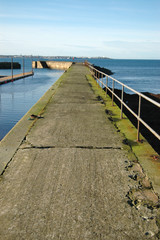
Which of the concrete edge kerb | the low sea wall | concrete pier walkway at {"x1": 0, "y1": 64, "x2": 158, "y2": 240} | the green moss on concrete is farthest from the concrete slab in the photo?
the low sea wall

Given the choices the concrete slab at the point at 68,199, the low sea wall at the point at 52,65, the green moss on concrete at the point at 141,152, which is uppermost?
the low sea wall at the point at 52,65

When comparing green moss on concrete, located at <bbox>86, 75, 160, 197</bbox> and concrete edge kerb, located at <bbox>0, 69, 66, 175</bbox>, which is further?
concrete edge kerb, located at <bbox>0, 69, 66, 175</bbox>

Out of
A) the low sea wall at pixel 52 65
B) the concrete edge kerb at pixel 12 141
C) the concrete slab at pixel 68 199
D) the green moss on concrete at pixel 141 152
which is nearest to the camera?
the concrete slab at pixel 68 199

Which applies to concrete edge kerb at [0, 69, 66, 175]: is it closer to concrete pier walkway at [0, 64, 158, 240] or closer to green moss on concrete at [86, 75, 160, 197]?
concrete pier walkway at [0, 64, 158, 240]

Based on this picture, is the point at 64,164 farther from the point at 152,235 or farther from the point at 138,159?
the point at 152,235

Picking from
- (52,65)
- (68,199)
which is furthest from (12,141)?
(52,65)

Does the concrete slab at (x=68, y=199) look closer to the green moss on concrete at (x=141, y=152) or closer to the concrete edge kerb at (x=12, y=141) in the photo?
the concrete edge kerb at (x=12, y=141)

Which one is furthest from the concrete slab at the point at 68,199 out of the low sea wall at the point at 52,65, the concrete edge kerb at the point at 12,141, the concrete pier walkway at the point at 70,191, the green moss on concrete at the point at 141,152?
the low sea wall at the point at 52,65

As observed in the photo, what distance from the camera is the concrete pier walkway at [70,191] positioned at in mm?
2582

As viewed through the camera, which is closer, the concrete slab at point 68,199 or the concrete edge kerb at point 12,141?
the concrete slab at point 68,199

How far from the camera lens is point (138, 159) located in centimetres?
432

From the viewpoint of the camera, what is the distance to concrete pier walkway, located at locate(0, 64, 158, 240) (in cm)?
258

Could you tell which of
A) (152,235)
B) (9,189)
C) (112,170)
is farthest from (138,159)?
(9,189)

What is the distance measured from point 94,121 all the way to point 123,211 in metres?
4.23
